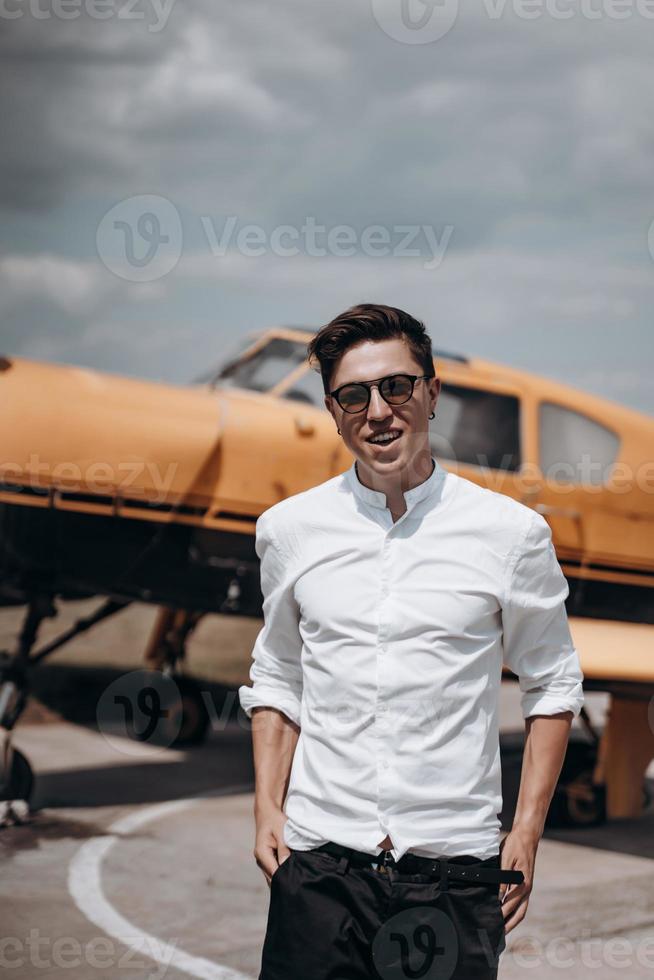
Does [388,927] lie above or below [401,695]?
below

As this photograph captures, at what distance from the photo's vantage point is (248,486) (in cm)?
689

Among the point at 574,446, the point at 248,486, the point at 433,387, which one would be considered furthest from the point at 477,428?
the point at 433,387

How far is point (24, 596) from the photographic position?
22.3 ft

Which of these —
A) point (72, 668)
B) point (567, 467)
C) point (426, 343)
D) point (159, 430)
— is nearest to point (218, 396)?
point (159, 430)

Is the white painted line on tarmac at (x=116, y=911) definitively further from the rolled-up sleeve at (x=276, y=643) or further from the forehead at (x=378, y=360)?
the forehead at (x=378, y=360)

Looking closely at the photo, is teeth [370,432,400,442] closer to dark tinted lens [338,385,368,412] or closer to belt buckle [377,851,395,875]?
dark tinted lens [338,385,368,412]

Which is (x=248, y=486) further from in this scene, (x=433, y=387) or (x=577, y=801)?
(x=433, y=387)

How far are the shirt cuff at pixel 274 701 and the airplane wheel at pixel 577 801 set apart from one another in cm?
511

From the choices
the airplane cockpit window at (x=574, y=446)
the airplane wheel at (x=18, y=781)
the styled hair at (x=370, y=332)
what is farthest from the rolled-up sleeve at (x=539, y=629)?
the airplane cockpit window at (x=574, y=446)

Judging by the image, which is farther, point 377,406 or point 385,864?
point 377,406

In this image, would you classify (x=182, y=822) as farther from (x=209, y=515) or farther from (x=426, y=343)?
(x=426, y=343)

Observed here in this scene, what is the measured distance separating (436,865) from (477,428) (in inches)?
223

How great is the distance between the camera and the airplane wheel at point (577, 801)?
7070 mm

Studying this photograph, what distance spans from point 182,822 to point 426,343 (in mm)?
5103
